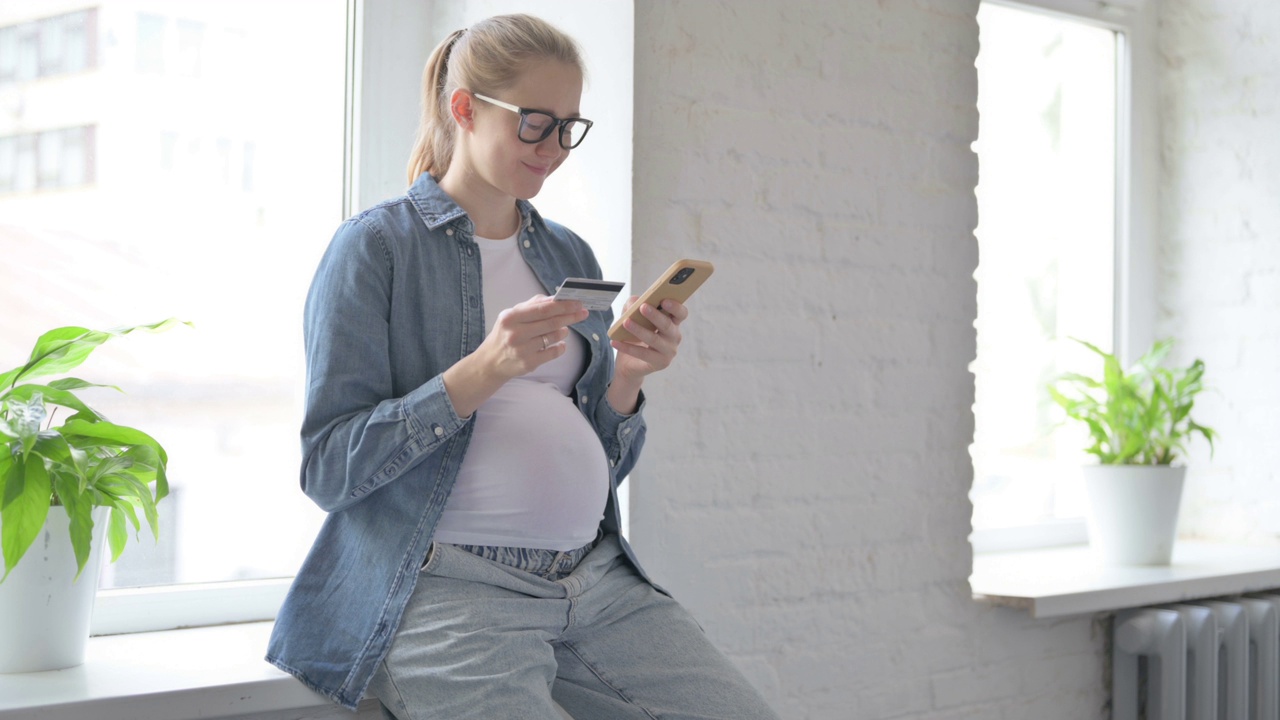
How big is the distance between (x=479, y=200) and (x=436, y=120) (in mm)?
133

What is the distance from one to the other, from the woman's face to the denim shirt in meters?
0.08

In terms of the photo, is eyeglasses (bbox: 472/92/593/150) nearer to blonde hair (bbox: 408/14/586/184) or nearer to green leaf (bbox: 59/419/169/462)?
blonde hair (bbox: 408/14/586/184)

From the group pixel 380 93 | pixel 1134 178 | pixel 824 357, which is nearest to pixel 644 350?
pixel 824 357

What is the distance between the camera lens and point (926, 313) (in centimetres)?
225

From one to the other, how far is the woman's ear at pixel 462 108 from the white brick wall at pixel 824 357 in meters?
0.44

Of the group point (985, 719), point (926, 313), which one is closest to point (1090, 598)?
point (985, 719)

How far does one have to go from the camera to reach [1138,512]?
8.41 feet

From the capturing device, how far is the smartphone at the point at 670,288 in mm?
1388

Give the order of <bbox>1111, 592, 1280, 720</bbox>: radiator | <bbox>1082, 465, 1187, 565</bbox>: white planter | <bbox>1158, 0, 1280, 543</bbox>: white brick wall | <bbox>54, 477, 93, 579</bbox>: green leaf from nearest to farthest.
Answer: <bbox>54, 477, 93, 579</bbox>: green leaf
<bbox>1111, 592, 1280, 720</bbox>: radiator
<bbox>1082, 465, 1187, 565</bbox>: white planter
<bbox>1158, 0, 1280, 543</bbox>: white brick wall

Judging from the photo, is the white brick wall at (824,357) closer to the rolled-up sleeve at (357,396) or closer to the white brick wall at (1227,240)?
the rolled-up sleeve at (357,396)

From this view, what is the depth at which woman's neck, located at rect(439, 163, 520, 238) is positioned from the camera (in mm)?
1537

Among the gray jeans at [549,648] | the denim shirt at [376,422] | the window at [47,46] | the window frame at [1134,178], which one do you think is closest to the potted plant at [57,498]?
the denim shirt at [376,422]

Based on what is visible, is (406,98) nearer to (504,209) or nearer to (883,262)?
(504,209)

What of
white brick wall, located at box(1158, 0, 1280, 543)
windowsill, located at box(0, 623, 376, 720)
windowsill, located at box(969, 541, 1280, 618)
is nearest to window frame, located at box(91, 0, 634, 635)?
windowsill, located at box(0, 623, 376, 720)
